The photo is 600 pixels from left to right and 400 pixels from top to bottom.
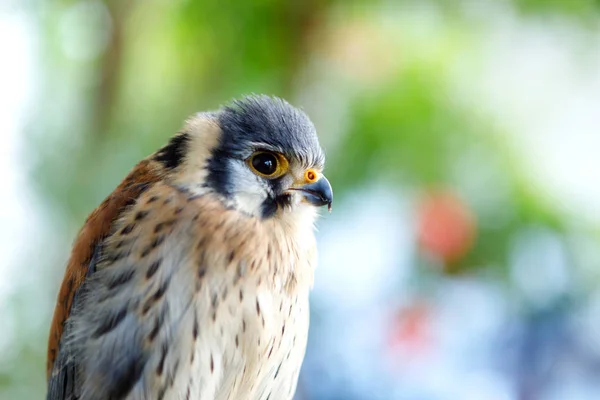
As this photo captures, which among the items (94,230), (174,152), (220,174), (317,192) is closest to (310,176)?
(317,192)

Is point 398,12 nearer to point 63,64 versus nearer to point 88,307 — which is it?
point 63,64

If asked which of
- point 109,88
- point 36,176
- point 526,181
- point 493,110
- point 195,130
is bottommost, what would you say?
point 36,176

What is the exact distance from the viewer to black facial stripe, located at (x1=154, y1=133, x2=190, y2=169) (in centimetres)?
136

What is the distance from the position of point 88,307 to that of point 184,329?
23 cm

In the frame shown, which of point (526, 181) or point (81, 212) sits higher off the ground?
point (526, 181)

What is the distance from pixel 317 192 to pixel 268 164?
4.3 inches

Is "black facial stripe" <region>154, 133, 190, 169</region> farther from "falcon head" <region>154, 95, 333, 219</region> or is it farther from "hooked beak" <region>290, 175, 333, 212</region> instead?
"hooked beak" <region>290, 175, 333, 212</region>

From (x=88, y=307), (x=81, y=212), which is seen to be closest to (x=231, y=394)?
(x=88, y=307)

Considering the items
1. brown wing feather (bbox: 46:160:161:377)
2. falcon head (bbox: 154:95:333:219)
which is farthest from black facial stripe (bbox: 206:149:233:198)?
brown wing feather (bbox: 46:160:161:377)

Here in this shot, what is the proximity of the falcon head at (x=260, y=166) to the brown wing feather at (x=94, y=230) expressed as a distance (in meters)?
0.07

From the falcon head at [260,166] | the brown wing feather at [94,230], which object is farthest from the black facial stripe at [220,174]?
the brown wing feather at [94,230]

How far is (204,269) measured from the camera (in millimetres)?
1236

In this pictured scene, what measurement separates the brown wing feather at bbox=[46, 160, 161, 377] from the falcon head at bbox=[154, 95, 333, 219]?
67 millimetres

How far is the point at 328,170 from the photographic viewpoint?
2.81 metres
